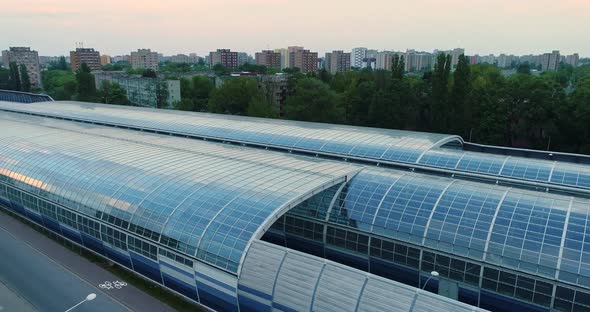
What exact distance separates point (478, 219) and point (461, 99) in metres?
41.5

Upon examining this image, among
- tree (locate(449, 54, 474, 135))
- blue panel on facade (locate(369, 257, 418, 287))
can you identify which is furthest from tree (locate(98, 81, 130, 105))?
blue panel on facade (locate(369, 257, 418, 287))

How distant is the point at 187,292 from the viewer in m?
25.2

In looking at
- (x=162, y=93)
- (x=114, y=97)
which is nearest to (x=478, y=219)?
(x=114, y=97)

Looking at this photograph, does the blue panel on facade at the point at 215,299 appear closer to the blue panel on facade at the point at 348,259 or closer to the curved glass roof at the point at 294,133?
the blue panel on facade at the point at 348,259

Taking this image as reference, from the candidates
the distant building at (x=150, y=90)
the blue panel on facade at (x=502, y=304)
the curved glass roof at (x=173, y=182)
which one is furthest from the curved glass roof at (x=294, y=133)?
the distant building at (x=150, y=90)

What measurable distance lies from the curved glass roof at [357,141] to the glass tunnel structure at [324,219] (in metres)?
0.21

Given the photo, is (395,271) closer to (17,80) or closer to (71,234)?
(71,234)

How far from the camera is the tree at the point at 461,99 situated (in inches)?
2377

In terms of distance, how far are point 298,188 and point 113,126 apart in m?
40.2

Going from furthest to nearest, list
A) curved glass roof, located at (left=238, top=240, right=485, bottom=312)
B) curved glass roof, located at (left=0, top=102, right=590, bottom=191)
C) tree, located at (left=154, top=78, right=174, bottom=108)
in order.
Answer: tree, located at (left=154, top=78, right=174, bottom=108)
curved glass roof, located at (left=0, top=102, right=590, bottom=191)
curved glass roof, located at (left=238, top=240, right=485, bottom=312)

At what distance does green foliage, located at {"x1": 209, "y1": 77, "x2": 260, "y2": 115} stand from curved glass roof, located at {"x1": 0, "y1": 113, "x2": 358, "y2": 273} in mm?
44163

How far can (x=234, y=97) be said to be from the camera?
88500 millimetres

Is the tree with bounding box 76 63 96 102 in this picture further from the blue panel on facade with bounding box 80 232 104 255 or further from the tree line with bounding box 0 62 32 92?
the blue panel on facade with bounding box 80 232 104 255

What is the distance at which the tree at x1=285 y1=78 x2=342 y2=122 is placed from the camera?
71.0 meters
